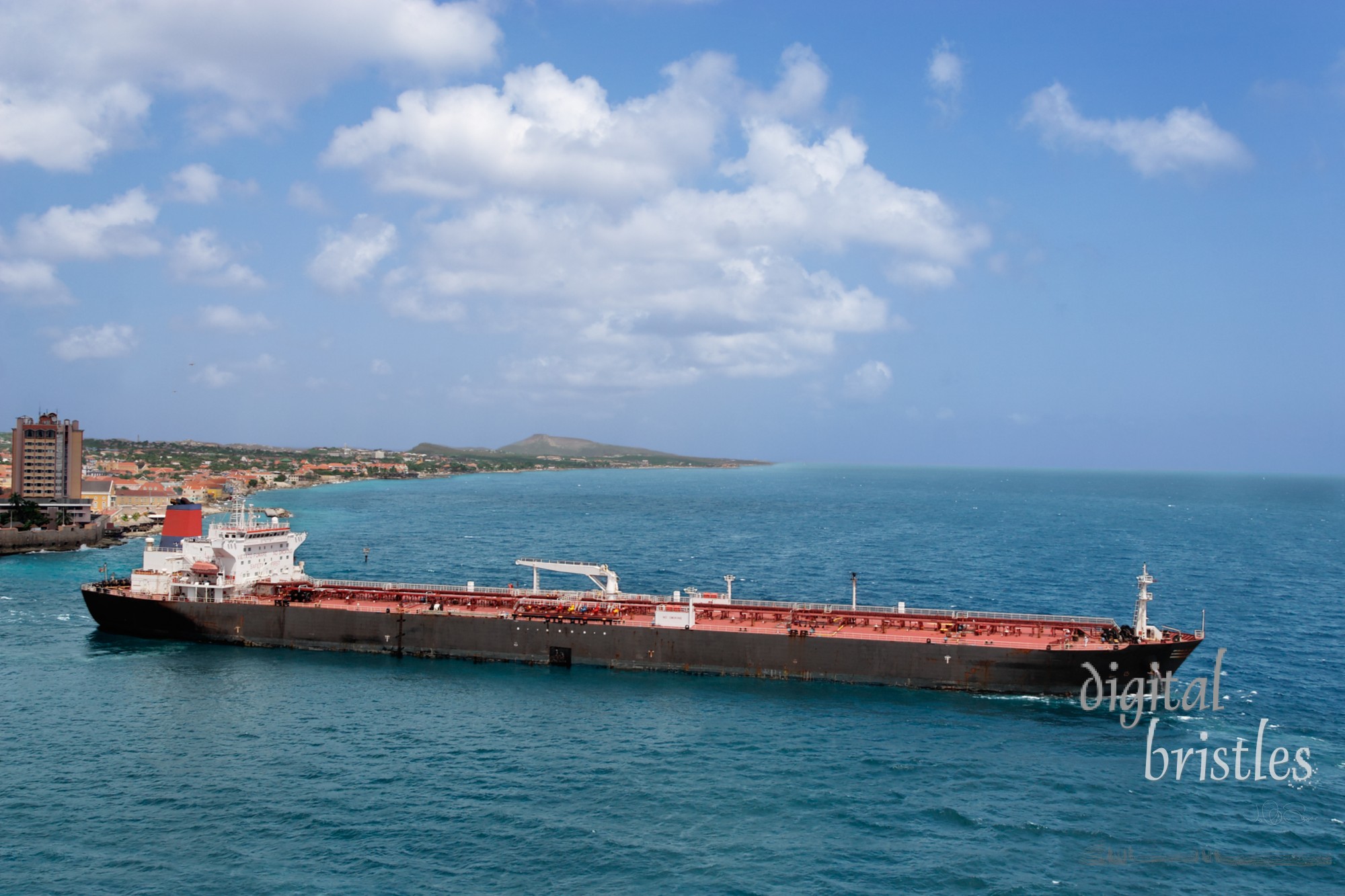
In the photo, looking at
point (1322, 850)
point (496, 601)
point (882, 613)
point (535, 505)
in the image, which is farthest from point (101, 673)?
point (535, 505)

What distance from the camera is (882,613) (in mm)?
53906

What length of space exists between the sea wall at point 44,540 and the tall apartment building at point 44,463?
26880 millimetres

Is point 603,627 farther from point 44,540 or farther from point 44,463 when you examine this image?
point 44,463

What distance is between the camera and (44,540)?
10050 cm

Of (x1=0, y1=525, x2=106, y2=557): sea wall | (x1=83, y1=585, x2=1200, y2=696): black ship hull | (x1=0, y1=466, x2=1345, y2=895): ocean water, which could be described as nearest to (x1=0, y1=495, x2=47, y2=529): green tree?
(x1=0, y1=525, x2=106, y2=557): sea wall

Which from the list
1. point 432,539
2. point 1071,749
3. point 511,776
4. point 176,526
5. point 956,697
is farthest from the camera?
point 432,539

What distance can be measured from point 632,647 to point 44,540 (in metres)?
A: 88.2

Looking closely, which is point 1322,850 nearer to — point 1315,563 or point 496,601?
point 496,601

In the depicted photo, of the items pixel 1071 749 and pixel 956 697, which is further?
pixel 956 697

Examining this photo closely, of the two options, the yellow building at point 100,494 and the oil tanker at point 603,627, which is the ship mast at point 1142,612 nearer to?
the oil tanker at point 603,627

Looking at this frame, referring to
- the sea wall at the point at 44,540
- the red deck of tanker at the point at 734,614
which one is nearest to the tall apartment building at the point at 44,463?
the sea wall at the point at 44,540

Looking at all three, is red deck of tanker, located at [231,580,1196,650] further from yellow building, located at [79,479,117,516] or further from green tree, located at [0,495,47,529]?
yellow building, located at [79,479,117,516]

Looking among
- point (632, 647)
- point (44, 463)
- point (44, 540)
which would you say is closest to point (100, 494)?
point (44, 463)

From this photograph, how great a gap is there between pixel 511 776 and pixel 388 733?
8.11 metres
